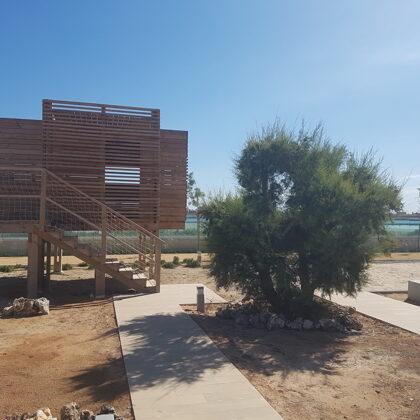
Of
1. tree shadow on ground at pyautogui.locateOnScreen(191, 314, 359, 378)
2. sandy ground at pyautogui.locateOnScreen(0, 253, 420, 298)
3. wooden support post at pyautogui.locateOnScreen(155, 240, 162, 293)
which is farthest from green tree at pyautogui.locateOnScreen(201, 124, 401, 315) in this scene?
sandy ground at pyautogui.locateOnScreen(0, 253, 420, 298)

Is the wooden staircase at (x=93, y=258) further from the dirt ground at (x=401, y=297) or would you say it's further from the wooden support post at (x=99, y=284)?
the dirt ground at (x=401, y=297)

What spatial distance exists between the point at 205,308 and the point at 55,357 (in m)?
4.82

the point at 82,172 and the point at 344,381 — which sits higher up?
the point at 82,172

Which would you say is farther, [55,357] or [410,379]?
[55,357]

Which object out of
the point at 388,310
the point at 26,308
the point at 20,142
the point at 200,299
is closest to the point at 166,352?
the point at 200,299

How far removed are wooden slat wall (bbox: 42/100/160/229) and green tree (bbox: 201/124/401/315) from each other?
4.77 metres

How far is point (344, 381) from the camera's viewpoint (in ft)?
18.8

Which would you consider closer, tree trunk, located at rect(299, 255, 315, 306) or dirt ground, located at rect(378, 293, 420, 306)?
tree trunk, located at rect(299, 255, 315, 306)

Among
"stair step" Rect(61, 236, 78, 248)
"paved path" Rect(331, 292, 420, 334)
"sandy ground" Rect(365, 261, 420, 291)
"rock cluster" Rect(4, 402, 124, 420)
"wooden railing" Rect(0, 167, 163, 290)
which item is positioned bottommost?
"sandy ground" Rect(365, 261, 420, 291)

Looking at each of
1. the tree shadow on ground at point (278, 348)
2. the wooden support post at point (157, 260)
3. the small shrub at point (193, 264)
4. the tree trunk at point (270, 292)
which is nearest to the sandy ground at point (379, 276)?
the small shrub at point (193, 264)

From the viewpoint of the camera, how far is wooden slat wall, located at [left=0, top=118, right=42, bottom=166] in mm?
12531

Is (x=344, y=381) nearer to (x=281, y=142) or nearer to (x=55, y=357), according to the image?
(x=55, y=357)

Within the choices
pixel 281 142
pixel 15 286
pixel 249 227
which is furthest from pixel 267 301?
pixel 15 286

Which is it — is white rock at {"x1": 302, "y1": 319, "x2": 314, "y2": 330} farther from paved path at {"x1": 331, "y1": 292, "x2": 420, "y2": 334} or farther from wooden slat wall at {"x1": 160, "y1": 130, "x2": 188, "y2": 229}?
wooden slat wall at {"x1": 160, "y1": 130, "x2": 188, "y2": 229}
